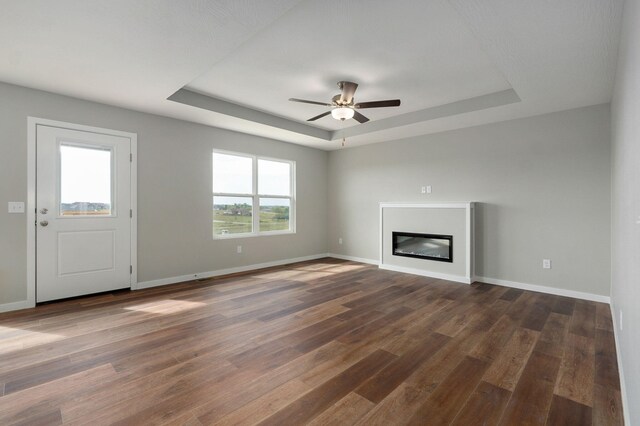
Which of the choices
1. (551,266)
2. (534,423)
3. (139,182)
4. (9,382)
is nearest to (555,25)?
(534,423)

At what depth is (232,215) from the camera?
5.37 meters

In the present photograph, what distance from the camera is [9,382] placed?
198cm

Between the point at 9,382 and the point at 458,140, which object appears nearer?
the point at 9,382

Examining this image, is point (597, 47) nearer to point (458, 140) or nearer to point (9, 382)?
point (458, 140)

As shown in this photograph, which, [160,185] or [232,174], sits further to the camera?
[232,174]

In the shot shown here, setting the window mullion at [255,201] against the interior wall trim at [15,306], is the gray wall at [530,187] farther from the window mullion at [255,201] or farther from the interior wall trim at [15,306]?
the interior wall trim at [15,306]

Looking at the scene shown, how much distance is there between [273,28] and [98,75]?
75.7 inches

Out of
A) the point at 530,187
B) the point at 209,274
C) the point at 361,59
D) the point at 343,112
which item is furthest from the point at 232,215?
the point at 530,187

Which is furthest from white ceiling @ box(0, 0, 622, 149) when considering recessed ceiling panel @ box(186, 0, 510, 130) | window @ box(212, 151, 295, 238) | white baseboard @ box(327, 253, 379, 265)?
white baseboard @ box(327, 253, 379, 265)

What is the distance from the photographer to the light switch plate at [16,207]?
3.34 metres

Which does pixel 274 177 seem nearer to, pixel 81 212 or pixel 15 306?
pixel 81 212

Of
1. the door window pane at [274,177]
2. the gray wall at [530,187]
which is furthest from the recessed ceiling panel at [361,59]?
the door window pane at [274,177]

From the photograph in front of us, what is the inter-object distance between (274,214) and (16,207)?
3.63 m

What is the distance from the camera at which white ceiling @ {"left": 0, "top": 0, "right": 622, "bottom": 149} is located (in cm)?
213
